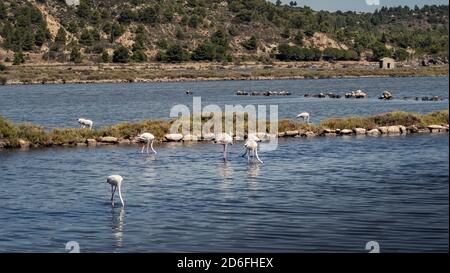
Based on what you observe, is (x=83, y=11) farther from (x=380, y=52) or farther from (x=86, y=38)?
(x=380, y=52)

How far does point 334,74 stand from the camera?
123562 mm

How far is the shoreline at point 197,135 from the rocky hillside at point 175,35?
10309 cm

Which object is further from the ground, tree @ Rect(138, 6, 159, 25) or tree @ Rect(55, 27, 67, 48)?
tree @ Rect(138, 6, 159, 25)

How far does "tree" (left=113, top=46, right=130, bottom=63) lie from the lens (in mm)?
142750

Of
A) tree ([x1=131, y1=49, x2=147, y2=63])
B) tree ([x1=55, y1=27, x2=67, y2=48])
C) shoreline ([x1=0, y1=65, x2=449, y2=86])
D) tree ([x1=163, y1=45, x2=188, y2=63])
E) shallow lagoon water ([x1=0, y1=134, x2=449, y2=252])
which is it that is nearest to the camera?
shallow lagoon water ([x1=0, y1=134, x2=449, y2=252])

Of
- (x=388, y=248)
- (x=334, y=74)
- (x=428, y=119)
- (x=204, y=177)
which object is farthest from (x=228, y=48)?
(x=388, y=248)

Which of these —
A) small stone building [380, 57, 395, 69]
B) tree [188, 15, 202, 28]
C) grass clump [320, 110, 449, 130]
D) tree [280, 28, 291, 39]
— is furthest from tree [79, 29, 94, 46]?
grass clump [320, 110, 449, 130]

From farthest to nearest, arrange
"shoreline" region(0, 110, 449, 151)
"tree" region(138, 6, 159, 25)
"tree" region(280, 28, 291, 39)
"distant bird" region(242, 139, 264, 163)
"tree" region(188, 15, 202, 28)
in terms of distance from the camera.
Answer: "tree" region(280, 28, 291, 39) < "tree" region(188, 15, 202, 28) < "tree" region(138, 6, 159, 25) < "shoreline" region(0, 110, 449, 151) < "distant bird" region(242, 139, 264, 163)

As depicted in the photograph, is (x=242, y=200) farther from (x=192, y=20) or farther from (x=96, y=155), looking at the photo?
(x=192, y=20)

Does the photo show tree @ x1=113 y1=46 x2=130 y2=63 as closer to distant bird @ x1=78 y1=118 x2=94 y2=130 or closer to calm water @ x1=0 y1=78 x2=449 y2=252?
distant bird @ x1=78 y1=118 x2=94 y2=130

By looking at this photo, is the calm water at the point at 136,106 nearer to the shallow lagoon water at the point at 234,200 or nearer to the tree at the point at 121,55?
the shallow lagoon water at the point at 234,200

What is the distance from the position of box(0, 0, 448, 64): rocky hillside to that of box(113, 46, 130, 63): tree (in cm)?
16

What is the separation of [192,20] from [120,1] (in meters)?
17.2

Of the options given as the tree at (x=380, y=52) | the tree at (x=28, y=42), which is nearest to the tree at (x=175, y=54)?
the tree at (x=28, y=42)
